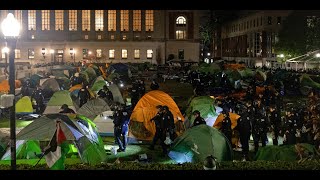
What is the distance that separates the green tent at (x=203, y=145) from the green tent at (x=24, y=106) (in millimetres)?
10889

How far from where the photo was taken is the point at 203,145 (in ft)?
42.5

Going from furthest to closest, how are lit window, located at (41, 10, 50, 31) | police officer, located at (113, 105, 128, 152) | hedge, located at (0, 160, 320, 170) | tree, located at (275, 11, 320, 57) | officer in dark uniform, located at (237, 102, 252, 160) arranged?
lit window, located at (41, 10, 50, 31), tree, located at (275, 11, 320, 57), police officer, located at (113, 105, 128, 152), officer in dark uniform, located at (237, 102, 252, 160), hedge, located at (0, 160, 320, 170)

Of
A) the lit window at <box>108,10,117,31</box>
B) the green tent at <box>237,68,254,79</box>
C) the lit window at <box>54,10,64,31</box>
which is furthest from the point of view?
the lit window at <box>108,10,117,31</box>

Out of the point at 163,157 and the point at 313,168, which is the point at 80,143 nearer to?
the point at 163,157

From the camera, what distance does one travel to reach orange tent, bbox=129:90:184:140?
1697cm

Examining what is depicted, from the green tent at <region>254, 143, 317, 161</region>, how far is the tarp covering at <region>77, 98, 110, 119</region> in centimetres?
739

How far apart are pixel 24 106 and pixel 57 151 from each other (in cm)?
1087

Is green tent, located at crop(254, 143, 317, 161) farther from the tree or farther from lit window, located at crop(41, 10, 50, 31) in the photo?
lit window, located at crop(41, 10, 50, 31)

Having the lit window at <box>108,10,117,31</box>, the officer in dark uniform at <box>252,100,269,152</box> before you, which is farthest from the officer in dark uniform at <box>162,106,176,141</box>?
the lit window at <box>108,10,117,31</box>

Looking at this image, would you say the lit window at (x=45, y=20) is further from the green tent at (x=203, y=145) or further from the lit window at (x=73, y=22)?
the green tent at (x=203, y=145)

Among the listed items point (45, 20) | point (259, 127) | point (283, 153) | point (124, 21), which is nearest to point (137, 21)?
point (124, 21)

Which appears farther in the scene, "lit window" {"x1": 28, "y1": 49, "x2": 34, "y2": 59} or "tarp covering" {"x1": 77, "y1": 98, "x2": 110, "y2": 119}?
"lit window" {"x1": 28, "y1": 49, "x2": 34, "y2": 59}
